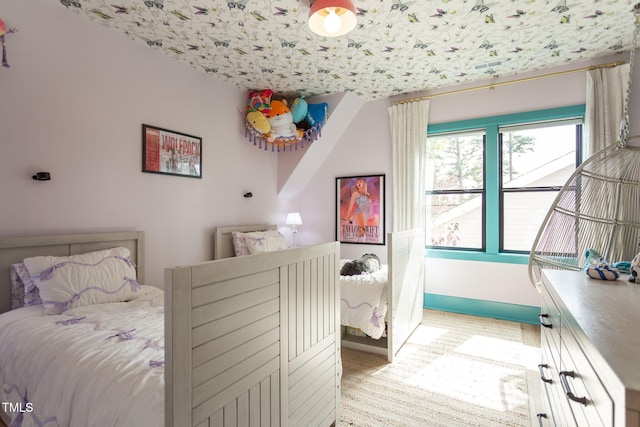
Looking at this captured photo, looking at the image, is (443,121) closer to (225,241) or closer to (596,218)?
(596,218)

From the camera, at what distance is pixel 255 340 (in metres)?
1.14

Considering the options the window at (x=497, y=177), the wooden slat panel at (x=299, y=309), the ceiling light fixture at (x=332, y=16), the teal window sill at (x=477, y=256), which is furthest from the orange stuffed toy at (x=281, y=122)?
the wooden slat panel at (x=299, y=309)

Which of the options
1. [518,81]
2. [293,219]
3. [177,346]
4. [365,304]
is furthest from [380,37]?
[177,346]

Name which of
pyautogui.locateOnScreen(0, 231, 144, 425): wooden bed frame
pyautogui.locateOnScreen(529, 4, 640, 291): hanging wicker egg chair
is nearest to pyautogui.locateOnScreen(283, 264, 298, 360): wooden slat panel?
pyautogui.locateOnScreen(0, 231, 144, 425): wooden bed frame

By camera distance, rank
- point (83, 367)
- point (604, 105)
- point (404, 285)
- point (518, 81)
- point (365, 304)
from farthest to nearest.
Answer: point (518, 81) < point (604, 105) < point (404, 285) < point (365, 304) < point (83, 367)

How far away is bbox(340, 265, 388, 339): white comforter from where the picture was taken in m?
2.46

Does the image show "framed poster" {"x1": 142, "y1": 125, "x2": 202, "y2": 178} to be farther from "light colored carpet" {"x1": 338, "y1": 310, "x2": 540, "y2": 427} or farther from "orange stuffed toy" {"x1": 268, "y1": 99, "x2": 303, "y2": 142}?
"light colored carpet" {"x1": 338, "y1": 310, "x2": 540, "y2": 427}

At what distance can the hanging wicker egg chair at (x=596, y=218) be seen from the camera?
2105 millimetres

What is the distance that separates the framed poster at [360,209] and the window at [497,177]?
0.61m

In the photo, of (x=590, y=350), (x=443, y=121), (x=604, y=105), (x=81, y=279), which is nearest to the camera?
(x=590, y=350)

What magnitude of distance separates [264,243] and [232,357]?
8.00 feet

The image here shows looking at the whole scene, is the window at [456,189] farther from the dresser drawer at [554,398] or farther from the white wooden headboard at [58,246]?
the white wooden headboard at [58,246]

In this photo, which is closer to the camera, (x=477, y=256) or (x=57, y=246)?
(x=57, y=246)

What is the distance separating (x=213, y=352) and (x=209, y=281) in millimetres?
233
